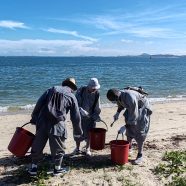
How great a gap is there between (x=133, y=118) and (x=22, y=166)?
2276mm

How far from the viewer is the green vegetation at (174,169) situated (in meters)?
6.15

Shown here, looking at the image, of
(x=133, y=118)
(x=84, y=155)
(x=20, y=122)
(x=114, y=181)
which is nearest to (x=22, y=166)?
(x=84, y=155)

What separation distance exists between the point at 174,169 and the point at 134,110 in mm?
1291

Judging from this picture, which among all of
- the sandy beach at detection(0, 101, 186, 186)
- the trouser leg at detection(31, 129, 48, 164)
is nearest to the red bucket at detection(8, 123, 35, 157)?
the trouser leg at detection(31, 129, 48, 164)

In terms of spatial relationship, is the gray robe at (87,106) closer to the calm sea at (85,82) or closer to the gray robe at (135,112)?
the gray robe at (135,112)

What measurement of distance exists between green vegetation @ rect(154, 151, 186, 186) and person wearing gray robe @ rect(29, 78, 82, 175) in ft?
5.82

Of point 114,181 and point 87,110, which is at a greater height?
point 87,110

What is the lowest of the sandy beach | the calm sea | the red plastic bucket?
the calm sea

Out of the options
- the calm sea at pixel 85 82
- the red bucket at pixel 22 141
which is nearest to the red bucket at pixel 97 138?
the red bucket at pixel 22 141

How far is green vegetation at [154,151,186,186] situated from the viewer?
20.2 ft

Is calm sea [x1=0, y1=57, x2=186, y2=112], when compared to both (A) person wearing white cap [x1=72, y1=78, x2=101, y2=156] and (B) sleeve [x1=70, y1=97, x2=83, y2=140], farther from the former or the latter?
(B) sleeve [x1=70, y1=97, x2=83, y2=140]

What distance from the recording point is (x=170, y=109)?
631 inches

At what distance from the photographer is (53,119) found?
19.9 feet

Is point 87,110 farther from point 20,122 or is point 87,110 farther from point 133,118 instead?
point 20,122
